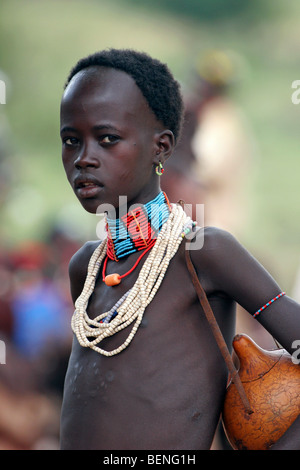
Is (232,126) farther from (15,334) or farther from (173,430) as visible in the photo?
(173,430)

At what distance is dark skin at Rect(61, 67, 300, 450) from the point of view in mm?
1940

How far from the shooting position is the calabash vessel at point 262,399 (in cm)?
189

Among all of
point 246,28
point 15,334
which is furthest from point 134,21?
point 15,334

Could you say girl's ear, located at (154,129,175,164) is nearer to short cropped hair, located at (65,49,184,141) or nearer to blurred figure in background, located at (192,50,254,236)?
short cropped hair, located at (65,49,184,141)

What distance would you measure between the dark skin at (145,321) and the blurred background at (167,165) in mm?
2734

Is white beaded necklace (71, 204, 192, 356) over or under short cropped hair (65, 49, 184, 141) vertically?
under

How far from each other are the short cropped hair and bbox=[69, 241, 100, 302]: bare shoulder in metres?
0.53

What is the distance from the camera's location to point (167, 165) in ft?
15.8

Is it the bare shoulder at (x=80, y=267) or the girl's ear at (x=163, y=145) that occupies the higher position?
the girl's ear at (x=163, y=145)

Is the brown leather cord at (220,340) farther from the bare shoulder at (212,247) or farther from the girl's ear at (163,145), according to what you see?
the girl's ear at (163,145)

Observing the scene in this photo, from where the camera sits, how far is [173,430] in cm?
194

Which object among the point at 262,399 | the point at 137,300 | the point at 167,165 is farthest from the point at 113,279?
the point at 167,165

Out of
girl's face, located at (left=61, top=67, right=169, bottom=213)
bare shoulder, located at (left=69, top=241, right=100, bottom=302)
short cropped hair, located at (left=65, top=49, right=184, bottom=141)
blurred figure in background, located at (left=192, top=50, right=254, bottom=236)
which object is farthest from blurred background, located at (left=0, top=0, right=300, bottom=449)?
girl's face, located at (left=61, top=67, right=169, bottom=213)

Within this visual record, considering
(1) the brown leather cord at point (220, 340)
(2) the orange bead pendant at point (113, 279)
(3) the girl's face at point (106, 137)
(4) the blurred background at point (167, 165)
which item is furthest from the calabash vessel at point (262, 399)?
(4) the blurred background at point (167, 165)
